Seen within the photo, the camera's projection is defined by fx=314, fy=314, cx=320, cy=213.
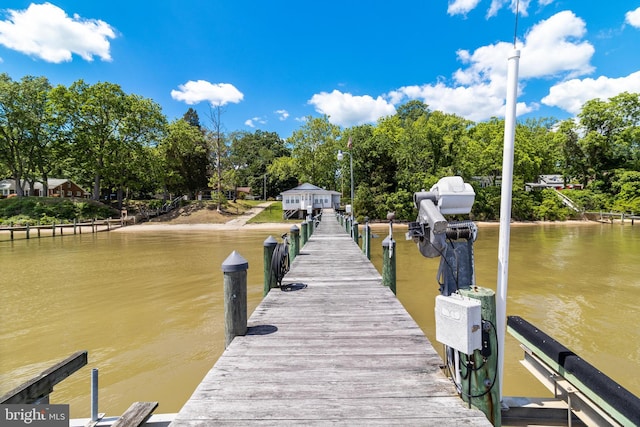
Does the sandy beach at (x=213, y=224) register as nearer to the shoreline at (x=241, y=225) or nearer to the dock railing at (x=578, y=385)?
the shoreline at (x=241, y=225)

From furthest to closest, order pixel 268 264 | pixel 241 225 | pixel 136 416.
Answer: pixel 241 225, pixel 268 264, pixel 136 416

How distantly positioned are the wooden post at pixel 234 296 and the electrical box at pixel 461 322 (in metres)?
2.38

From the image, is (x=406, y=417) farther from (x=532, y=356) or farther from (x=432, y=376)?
(x=532, y=356)

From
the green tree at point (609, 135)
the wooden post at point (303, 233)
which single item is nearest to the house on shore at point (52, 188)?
the wooden post at point (303, 233)

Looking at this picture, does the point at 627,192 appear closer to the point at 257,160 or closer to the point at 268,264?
the point at 268,264

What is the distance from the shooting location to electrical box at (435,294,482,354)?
2.38 metres

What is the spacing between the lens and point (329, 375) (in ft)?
10.2

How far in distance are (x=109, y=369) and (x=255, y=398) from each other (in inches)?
181

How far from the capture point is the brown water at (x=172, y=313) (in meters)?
5.44

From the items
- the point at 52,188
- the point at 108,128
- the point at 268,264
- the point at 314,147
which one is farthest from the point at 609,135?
the point at 52,188

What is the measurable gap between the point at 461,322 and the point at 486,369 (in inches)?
19.5

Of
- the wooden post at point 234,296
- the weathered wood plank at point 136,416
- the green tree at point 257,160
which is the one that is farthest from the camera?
the green tree at point 257,160

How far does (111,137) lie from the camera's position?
41406mm

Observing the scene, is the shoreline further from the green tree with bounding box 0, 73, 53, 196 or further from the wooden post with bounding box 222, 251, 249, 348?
the wooden post with bounding box 222, 251, 249, 348
